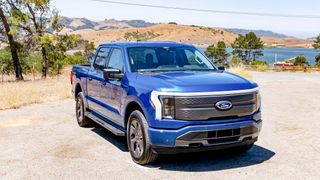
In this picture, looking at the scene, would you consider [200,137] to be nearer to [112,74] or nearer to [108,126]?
[112,74]

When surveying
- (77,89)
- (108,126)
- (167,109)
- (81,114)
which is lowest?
(81,114)

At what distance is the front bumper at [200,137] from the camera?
527 centimetres

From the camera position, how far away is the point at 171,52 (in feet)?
23.1

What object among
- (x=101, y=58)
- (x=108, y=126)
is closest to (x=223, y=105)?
(x=108, y=126)

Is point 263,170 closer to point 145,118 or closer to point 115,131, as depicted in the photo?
point 145,118

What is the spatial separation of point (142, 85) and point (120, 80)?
0.81 meters

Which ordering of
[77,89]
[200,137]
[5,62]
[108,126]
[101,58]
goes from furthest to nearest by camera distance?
1. [5,62]
2. [77,89]
3. [101,58]
4. [108,126]
5. [200,137]

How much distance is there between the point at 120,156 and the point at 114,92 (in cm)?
108

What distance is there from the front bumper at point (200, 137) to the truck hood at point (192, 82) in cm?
51

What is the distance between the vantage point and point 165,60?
6828mm

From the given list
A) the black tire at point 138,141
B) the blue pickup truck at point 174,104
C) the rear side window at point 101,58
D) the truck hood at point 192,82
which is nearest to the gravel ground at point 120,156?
the black tire at point 138,141

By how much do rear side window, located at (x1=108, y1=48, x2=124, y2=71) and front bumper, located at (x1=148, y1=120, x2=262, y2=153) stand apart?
1783 millimetres

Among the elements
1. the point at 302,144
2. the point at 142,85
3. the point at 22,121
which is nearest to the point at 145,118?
the point at 142,85

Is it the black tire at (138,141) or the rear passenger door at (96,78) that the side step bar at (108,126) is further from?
the black tire at (138,141)
